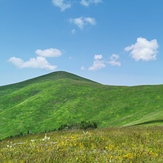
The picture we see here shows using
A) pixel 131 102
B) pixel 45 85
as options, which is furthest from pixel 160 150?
pixel 45 85

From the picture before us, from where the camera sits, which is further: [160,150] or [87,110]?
[87,110]

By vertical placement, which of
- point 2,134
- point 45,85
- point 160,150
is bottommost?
point 2,134

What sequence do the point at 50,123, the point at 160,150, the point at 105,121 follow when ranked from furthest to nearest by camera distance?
the point at 50,123 < the point at 105,121 < the point at 160,150

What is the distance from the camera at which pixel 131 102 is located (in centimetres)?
6888

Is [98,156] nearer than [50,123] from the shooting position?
Yes

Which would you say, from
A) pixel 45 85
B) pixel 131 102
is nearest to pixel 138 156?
pixel 131 102

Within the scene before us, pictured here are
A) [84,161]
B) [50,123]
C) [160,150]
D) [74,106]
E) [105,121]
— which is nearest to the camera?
[84,161]

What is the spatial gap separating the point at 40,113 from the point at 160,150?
6305 centimetres

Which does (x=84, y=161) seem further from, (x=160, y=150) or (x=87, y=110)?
(x=87, y=110)

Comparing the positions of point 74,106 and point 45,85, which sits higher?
point 45,85

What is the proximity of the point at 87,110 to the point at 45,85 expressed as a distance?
151ft

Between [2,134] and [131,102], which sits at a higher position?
[131,102]

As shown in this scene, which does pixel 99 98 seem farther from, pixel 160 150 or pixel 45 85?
pixel 160 150

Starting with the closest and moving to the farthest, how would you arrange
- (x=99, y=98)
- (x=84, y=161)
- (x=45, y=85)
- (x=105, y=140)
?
1. (x=84, y=161)
2. (x=105, y=140)
3. (x=99, y=98)
4. (x=45, y=85)
